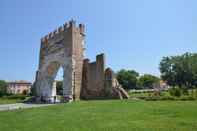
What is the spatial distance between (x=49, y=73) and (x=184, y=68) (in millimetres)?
29786

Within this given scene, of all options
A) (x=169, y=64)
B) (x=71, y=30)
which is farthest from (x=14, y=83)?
(x=71, y=30)

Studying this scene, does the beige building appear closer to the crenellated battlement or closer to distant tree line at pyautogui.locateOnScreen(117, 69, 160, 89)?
distant tree line at pyautogui.locateOnScreen(117, 69, 160, 89)

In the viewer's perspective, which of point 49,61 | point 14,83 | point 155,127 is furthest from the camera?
point 14,83

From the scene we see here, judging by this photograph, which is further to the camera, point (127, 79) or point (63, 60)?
point (127, 79)

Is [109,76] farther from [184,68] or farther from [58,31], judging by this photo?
[184,68]

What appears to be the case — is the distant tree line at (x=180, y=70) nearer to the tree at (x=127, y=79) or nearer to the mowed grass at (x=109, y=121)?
the tree at (x=127, y=79)

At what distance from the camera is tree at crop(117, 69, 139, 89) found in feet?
211

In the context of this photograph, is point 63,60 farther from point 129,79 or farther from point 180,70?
point 129,79

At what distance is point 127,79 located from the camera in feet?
214

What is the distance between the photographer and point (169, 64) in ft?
158

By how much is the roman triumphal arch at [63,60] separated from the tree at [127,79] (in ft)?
124

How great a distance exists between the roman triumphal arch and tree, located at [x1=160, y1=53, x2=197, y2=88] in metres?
27.0

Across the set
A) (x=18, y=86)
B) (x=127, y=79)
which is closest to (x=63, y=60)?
(x=127, y=79)

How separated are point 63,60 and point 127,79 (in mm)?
42138
